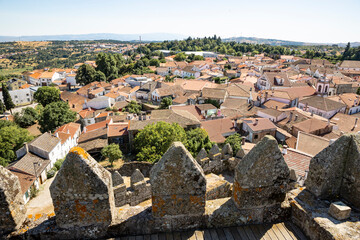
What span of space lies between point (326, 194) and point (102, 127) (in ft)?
111

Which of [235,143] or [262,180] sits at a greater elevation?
[262,180]

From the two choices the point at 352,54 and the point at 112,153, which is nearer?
the point at 112,153

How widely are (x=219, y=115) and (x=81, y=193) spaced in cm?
3820

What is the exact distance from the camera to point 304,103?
4888 cm

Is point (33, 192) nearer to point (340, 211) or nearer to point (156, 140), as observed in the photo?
point (156, 140)

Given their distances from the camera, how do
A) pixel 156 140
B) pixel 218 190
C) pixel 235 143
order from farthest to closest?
1. pixel 235 143
2. pixel 156 140
3. pixel 218 190

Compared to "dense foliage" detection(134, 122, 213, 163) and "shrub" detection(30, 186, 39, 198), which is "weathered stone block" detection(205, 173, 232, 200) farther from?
"shrub" detection(30, 186, 39, 198)

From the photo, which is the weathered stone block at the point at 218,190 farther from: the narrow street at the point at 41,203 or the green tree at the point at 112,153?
the green tree at the point at 112,153

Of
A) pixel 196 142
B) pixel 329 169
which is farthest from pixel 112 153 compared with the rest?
pixel 329 169

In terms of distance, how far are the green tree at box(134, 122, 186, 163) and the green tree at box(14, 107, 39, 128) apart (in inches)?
1372

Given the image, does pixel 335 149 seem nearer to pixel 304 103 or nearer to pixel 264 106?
pixel 264 106

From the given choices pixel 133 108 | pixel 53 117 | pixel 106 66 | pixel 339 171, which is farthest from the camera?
pixel 106 66

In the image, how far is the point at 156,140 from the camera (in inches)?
958

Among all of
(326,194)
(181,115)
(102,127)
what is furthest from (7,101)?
(326,194)
